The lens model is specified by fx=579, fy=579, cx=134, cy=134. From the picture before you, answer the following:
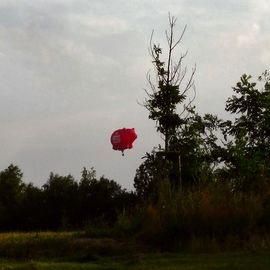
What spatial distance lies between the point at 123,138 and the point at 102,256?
717 centimetres

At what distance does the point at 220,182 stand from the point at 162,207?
235 cm

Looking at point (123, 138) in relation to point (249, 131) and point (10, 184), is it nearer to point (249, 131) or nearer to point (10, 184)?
point (249, 131)

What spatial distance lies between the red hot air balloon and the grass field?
4.42m

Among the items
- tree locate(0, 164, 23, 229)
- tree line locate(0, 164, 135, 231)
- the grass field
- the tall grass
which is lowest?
the grass field

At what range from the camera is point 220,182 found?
55.5 ft

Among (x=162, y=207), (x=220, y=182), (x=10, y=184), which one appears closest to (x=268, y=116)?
(x=220, y=182)

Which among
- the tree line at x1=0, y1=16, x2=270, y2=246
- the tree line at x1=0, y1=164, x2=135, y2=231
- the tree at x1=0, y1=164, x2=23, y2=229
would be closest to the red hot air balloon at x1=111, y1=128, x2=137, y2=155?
the tree line at x1=0, y1=16, x2=270, y2=246

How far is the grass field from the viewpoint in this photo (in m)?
10.8

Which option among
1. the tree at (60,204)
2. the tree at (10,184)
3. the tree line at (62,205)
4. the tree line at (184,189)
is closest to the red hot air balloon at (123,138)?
the tree line at (184,189)

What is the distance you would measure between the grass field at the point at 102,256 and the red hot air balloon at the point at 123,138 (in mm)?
4415

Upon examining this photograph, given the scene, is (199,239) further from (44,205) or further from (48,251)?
(44,205)

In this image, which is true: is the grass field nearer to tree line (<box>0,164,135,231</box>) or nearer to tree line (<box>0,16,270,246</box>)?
tree line (<box>0,16,270,246</box>)

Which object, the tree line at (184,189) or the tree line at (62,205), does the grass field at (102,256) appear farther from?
the tree line at (62,205)

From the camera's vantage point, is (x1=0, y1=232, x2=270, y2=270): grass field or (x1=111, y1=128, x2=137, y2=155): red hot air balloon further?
(x1=111, y1=128, x2=137, y2=155): red hot air balloon
